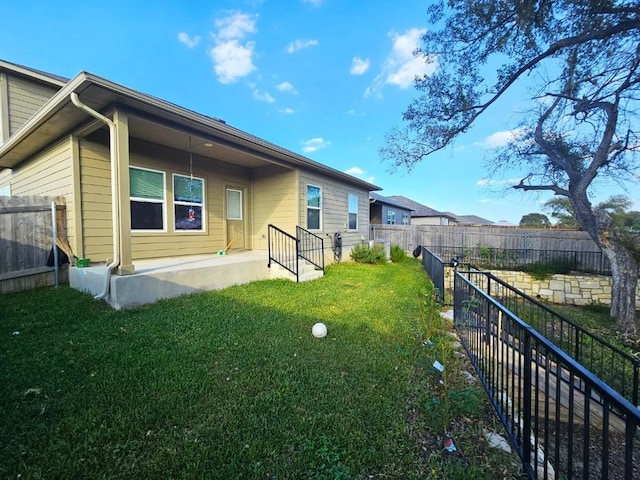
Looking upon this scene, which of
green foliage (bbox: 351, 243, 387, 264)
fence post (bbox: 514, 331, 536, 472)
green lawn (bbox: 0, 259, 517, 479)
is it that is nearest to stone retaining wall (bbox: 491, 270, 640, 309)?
green foliage (bbox: 351, 243, 387, 264)

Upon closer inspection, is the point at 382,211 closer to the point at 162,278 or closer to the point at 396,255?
the point at 396,255

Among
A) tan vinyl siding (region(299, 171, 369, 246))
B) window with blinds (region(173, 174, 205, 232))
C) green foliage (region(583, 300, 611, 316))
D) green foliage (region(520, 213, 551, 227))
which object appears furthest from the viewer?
green foliage (region(520, 213, 551, 227))

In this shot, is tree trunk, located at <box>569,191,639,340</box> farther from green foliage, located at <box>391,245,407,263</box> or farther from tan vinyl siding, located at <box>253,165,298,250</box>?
tan vinyl siding, located at <box>253,165,298,250</box>

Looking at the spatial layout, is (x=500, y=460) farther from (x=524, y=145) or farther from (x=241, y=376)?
(x=524, y=145)

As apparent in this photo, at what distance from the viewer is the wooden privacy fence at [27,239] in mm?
4809

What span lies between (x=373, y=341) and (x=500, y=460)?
5.66 ft

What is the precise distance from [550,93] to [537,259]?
235 inches

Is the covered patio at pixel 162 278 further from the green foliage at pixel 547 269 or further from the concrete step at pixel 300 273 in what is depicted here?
the green foliage at pixel 547 269

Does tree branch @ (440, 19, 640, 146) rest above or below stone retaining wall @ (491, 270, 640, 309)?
above

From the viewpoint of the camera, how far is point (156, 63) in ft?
33.4

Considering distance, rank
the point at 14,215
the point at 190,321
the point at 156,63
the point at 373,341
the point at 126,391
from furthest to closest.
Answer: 1. the point at 156,63
2. the point at 14,215
3. the point at 190,321
4. the point at 373,341
5. the point at 126,391

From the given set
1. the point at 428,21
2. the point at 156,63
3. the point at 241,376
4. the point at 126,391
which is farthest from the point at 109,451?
the point at 156,63

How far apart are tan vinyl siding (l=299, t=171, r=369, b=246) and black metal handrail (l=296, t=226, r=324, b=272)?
273 millimetres

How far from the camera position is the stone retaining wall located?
323 inches
